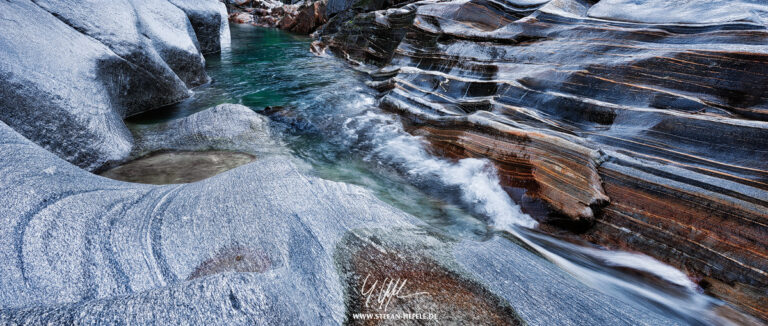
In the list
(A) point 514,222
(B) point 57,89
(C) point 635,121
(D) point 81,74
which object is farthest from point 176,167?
(C) point 635,121

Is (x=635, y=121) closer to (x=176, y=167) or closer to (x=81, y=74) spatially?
(x=176, y=167)

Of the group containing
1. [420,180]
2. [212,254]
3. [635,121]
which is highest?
[635,121]

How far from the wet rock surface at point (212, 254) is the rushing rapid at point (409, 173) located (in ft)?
1.65

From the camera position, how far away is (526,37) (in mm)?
7059

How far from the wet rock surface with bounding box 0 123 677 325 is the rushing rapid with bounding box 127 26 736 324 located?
1.65 feet

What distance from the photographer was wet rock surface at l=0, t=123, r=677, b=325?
1858 mm

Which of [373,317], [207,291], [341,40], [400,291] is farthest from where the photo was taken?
[341,40]

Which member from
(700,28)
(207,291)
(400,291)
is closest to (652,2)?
(700,28)

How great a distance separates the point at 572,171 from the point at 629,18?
3.64m

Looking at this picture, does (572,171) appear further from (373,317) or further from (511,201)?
(373,317)

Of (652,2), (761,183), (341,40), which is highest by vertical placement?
(652,2)
